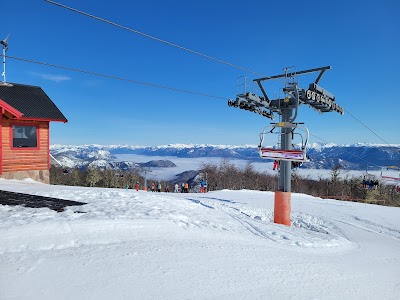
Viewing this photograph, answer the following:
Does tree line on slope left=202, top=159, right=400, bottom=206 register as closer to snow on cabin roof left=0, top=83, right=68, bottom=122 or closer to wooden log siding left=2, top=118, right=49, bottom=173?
snow on cabin roof left=0, top=83, right=68, bottom=122

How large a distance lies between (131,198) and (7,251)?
17.9 ft

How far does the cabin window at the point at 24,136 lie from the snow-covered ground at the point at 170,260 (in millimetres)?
10332

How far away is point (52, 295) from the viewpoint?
315 cm

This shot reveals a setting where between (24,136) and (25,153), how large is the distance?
3.16ft

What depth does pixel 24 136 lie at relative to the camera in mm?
15875

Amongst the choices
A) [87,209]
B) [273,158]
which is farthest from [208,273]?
[273,158]

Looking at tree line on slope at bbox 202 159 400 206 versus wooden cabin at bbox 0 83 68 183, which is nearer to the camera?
wooden cabin at bbox 0 83 68 183

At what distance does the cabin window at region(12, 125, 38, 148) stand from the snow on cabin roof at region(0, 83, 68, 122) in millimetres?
852

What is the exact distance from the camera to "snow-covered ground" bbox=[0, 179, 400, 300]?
3445 millimetres

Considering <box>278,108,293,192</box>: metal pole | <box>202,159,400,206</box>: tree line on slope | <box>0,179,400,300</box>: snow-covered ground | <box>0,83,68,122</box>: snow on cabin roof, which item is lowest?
<box>202,159,400,206</box>: tree line on slope

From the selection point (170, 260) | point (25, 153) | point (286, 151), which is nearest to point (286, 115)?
point (286, 151)

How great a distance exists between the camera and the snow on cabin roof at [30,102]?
624 inches

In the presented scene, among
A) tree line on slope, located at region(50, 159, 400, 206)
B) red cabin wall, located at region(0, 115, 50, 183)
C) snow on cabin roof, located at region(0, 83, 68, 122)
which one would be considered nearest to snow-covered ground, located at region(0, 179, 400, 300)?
red cabin wall, located at region(0, 115, 50, 183)

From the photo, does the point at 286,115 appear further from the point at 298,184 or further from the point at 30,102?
the point at 298,184
